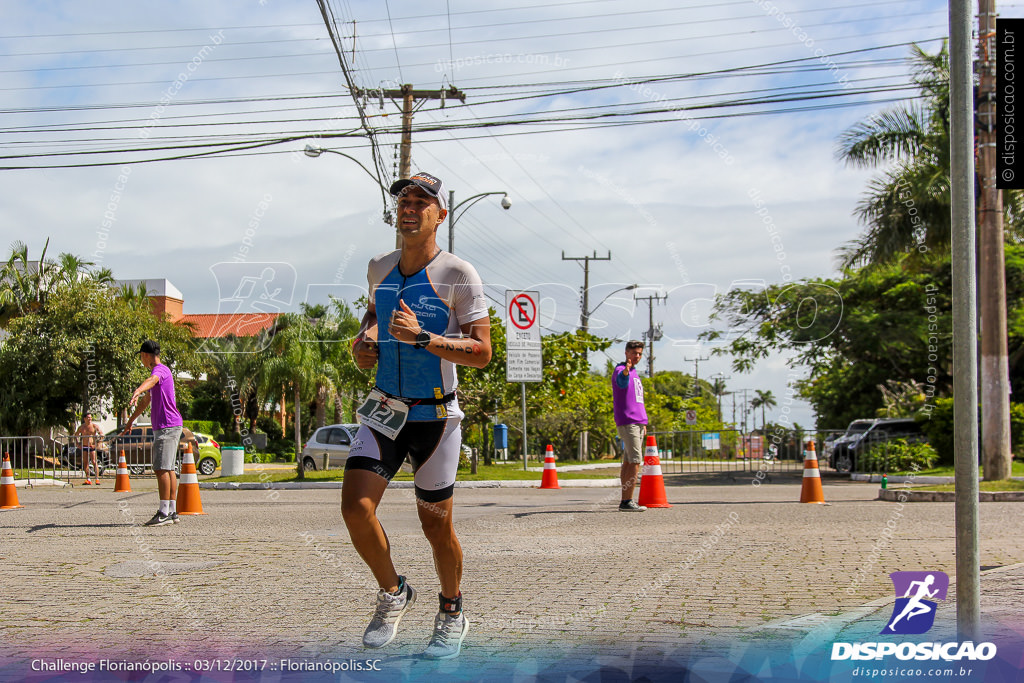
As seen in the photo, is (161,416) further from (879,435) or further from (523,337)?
(879,435)

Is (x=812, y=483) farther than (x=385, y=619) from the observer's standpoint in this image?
Yes

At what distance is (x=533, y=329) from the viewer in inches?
855

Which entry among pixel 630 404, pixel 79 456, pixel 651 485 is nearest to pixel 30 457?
pixel 79 456

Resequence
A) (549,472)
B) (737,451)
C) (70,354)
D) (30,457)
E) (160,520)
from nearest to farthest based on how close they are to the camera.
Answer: (160,520) → (549,472) → (30,457) → (737,451) → (70,354)

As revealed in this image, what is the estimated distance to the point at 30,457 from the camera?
2214 centimetres

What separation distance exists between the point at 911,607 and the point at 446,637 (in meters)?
2.16

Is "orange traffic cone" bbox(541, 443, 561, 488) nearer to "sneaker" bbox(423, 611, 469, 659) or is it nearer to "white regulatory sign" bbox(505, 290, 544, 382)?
"white regulatory sign" bbox(505, 290, 544, 382)

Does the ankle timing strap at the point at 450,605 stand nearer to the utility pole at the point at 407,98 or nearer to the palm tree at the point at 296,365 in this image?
the utility pole at the point at 407,98

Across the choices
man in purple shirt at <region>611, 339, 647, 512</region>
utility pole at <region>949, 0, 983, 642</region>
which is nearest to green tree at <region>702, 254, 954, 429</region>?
man in purple shirt at <region>611, 339, 647, 512</region>

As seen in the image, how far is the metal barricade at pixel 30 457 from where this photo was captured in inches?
843

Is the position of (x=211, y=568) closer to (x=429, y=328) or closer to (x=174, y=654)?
(x=174, y=654)

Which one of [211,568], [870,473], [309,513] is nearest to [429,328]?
[211,568]

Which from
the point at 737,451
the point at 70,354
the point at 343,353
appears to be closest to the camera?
the point at 737,451

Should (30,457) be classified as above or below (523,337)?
below
